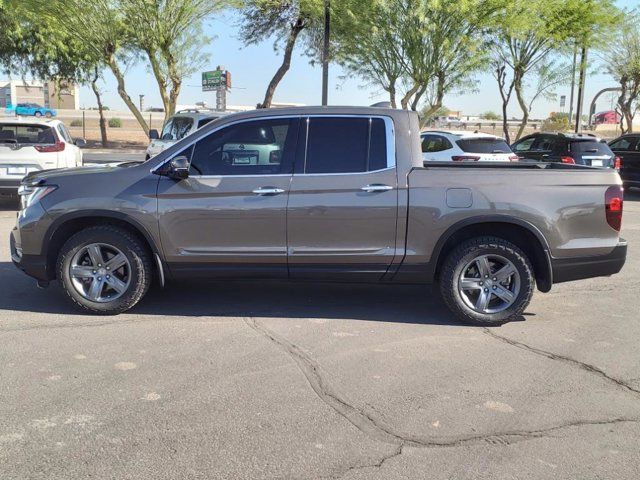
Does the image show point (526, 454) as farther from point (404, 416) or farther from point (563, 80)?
point (563, 80)

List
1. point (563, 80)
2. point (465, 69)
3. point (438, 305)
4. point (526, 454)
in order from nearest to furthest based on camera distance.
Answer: point (526, 454) → point (438, 305) → point (465, 69) → point (563, 80)

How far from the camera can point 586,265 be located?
5.61 meters

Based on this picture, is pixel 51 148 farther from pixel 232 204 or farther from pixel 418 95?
pixel 418 95

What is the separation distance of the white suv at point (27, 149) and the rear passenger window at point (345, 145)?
7625 mm

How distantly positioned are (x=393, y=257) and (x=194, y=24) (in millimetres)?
17301

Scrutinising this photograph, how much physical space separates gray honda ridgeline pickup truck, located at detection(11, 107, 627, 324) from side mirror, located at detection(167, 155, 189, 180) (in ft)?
0.05

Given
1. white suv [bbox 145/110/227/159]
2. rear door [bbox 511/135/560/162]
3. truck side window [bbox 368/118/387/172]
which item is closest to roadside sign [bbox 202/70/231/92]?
white suv [bbox 145/110/227/159]

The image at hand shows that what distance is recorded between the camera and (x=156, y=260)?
5.63 meters

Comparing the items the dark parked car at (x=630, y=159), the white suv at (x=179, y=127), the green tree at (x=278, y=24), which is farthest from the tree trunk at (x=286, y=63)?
the dark parked car at (x=630, y=159)

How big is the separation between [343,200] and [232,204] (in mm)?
951

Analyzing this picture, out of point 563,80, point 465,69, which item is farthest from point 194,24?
point 563,80

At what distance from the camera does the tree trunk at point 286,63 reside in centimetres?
2444

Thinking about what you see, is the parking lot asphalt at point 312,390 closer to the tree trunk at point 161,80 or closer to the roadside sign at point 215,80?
the tree trunk at point 161,80

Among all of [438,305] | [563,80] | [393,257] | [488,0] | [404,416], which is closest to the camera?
[404,416]
